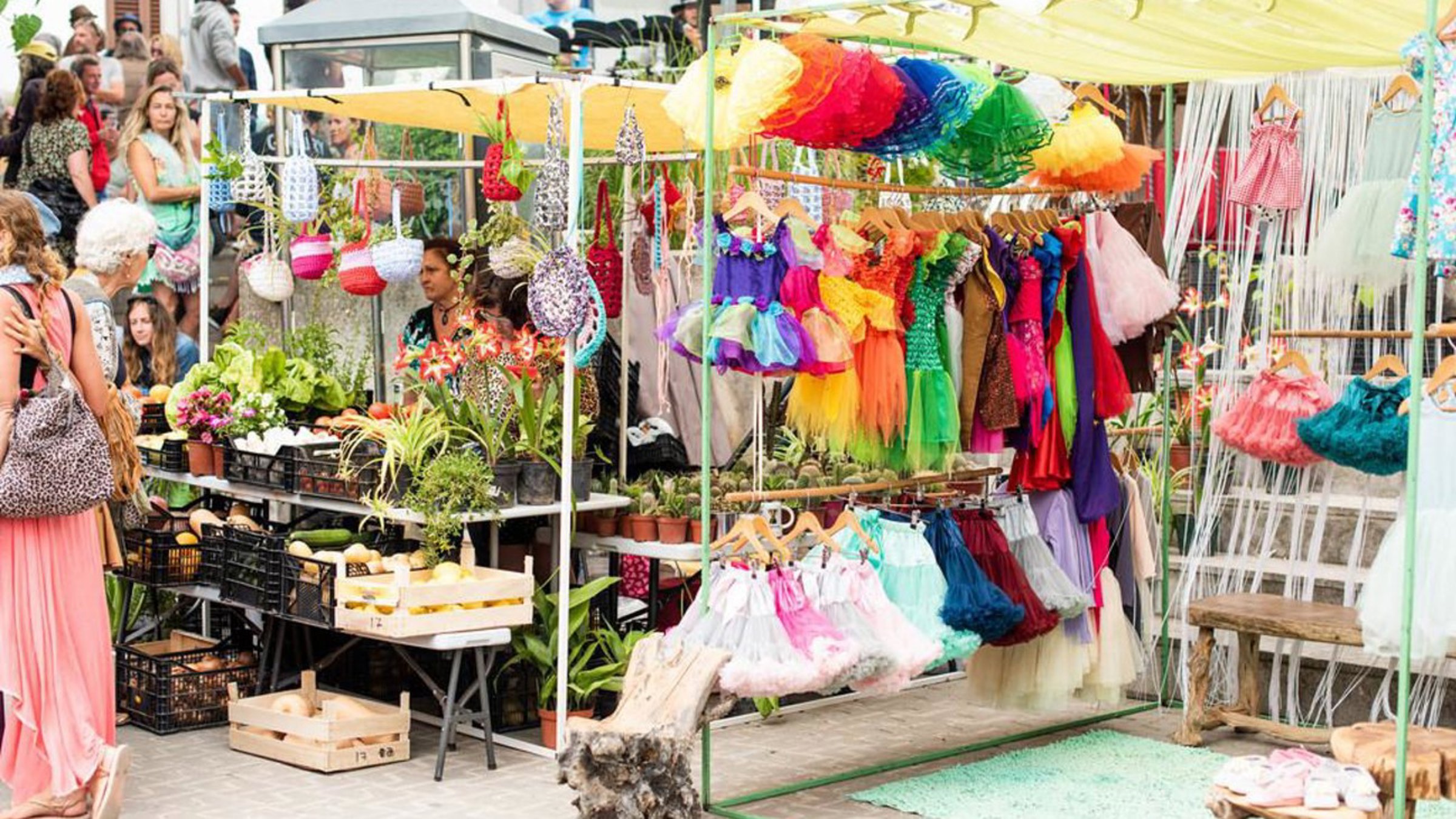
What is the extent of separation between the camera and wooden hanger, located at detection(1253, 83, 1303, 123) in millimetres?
7301

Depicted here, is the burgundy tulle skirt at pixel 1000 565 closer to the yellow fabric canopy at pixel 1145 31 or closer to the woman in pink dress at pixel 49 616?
the yellow fabric canopy at pixel 1145 31

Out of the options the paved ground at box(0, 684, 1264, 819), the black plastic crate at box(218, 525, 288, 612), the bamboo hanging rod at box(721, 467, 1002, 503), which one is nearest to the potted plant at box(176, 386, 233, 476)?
the black plastic crate at box(218, 525, 288, 612)

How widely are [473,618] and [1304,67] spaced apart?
3599 mm

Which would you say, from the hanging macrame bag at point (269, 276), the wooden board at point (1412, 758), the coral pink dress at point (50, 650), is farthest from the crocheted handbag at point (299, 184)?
the wooden board at point (1412, 758)

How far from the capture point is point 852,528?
6.25 m

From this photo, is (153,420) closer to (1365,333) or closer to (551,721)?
(551,721)

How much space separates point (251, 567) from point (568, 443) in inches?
56.3

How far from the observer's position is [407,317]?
10.1 m

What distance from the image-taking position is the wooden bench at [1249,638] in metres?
6.80

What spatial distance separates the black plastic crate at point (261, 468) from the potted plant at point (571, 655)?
1.11 m

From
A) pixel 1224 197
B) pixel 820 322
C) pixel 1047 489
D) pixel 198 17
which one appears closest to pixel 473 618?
pixel 820 322

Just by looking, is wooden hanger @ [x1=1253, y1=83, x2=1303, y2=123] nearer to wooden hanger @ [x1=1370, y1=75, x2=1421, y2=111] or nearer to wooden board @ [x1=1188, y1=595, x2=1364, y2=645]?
wooden hanger @ [x1=1370, y1=75, x2=1421, y2=111]

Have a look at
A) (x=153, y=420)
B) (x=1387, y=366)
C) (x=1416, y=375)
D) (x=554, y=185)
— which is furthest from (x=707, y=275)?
(x=153, y=420)

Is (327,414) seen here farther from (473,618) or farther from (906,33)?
(906,33)
